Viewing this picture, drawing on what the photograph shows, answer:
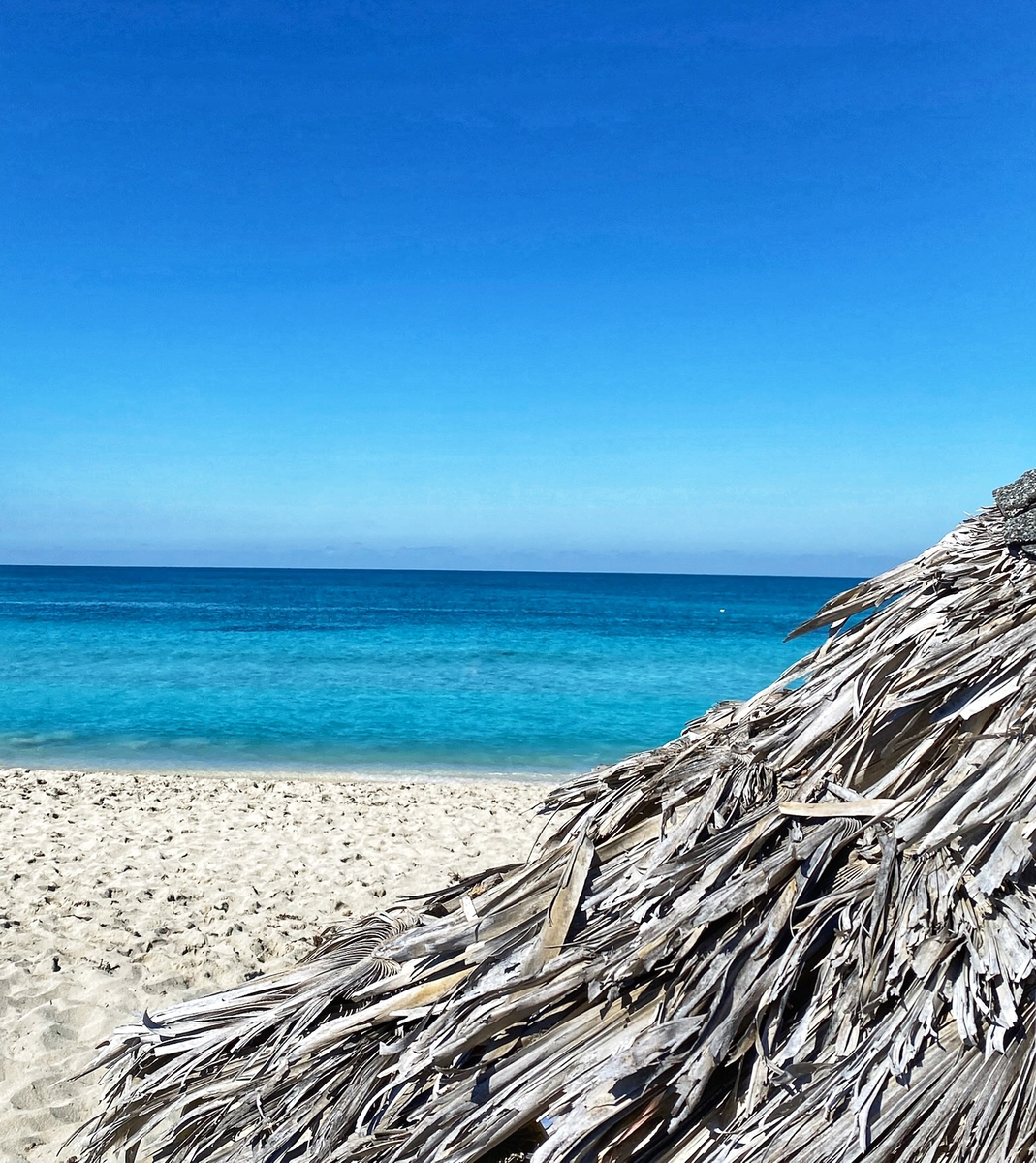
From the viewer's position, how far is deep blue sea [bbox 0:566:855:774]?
51.2 feet

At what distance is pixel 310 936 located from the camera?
6.13 metres

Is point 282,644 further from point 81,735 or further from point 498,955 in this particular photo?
point 498,955

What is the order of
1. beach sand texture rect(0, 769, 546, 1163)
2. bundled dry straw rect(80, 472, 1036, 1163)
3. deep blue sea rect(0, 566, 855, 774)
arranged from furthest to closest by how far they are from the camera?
deep blue sea rect(0, 566, 855, 774), beach sand texture rect(0, 769, 546, 1163), bundled dry straw rect(80, 472, 1036, 1163)

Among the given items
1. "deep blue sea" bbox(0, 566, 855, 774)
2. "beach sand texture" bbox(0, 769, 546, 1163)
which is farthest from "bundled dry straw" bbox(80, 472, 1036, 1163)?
"deep blue sea" bbox(0, 566, 855, 774)

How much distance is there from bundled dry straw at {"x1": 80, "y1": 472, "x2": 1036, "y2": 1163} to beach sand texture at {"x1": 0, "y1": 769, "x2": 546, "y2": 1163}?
181 cm

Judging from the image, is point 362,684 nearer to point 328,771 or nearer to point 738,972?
point 328,771

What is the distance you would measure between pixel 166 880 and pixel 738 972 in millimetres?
→ 6262

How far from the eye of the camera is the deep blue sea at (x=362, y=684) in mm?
15617

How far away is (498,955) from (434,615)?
50.5 metres

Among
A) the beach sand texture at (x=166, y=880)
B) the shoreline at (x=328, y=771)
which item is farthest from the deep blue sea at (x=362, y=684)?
the beach sand texture at (x=166, y=880)

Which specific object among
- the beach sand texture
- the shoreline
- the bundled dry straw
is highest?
the bundled dry straw

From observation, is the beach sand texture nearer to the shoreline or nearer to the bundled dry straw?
the shoreline

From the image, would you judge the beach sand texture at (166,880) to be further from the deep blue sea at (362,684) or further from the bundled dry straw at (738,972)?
the deep blue sea at (362,684)

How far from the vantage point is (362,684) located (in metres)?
24.0
